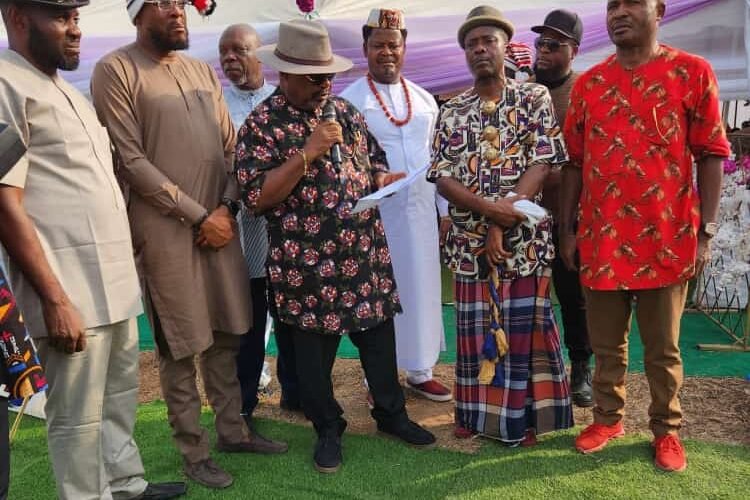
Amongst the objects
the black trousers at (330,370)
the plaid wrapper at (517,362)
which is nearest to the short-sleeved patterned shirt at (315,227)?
the black trousers at (330,370)

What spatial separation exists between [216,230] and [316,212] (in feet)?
1.49

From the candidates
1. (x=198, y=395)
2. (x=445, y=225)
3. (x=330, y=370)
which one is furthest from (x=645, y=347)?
(x=198, y=395)

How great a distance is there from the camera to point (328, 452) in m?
3.34

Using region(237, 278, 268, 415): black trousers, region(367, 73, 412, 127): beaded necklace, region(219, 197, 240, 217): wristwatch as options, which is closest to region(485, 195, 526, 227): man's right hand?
region(367, 73, 412, 127): beaded necklace

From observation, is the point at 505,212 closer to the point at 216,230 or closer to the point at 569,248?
the point at 569,248

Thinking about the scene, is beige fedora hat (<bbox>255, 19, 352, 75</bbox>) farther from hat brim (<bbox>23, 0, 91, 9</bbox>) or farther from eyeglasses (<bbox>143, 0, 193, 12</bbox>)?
hat brim (<bbox>23, 0, 91, 9</bbox>)

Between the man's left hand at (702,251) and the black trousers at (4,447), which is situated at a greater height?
the man's left hand at (702,251)

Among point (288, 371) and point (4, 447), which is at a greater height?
point (4, 447)

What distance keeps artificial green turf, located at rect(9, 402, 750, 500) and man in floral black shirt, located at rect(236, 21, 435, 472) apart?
0.21 metres

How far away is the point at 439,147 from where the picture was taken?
10.9ft

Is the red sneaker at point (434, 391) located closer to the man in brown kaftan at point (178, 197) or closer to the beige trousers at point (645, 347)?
the beige trousers at point (645, 347)

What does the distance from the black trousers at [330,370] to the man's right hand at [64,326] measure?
108 centimetres

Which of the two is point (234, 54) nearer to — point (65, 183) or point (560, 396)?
point (65, 183)

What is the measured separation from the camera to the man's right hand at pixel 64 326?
231 centimetres
